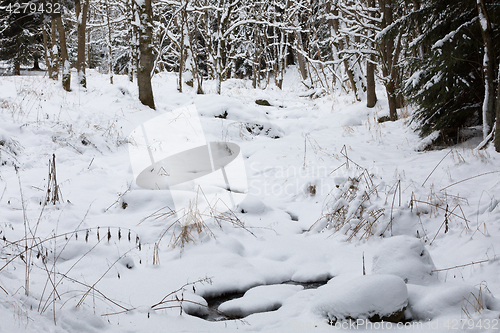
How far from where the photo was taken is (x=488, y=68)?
452 centimetres

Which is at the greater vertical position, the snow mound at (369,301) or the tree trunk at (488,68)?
the tree trunk at (488,68)

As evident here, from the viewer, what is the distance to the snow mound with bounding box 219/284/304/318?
7.38ft

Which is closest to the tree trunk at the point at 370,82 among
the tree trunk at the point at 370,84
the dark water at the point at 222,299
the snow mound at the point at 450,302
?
the tree trunk at the point at 370,84

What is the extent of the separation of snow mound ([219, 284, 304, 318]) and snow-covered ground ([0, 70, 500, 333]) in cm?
1

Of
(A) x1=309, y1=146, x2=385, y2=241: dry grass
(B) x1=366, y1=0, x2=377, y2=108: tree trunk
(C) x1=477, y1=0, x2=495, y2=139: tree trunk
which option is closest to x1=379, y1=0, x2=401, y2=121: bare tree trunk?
(B) x1=366, y1=0, x2=377, y2=108: tree trunk

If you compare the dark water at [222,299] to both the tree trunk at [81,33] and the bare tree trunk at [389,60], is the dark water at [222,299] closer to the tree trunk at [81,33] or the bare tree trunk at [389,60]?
the bare tree trunk at [389,60]

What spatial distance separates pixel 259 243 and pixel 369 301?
145cm

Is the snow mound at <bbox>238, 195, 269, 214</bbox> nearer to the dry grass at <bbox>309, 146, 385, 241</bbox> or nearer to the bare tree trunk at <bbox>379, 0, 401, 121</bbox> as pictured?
the dry grass at <bbox>309, 146, 385, 241</bbox>

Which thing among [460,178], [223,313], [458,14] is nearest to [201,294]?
[223,313]

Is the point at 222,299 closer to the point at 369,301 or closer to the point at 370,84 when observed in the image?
the point at 369,301

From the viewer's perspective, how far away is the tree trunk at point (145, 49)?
25.5 feet

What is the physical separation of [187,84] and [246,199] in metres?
10.1

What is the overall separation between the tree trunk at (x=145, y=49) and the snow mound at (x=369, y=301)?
24.6ft

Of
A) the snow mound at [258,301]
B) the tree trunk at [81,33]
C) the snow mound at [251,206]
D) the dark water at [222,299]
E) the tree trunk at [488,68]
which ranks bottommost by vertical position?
the dark water at [222,299]
